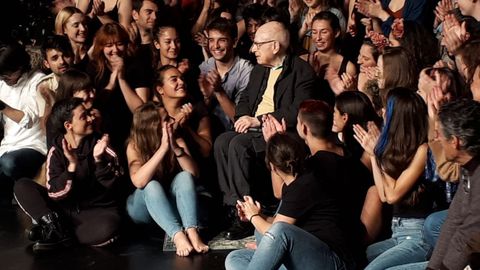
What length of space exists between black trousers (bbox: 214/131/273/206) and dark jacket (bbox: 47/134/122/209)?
0.61 meters

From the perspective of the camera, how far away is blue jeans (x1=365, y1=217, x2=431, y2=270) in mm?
4098

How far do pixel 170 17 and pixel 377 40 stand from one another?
1.68 metres

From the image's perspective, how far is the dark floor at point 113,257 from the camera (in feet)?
15.4

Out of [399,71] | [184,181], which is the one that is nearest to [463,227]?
[399,71]

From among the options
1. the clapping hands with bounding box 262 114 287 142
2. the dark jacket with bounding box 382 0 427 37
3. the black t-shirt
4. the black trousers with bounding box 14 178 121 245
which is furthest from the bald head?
the black t-shirt

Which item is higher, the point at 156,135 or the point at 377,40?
the point at 377,40

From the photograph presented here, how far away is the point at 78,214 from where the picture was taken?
5121 mm

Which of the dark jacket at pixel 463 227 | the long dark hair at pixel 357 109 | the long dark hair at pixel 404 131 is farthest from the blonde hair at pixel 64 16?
the dark jacket at pixel 463 227

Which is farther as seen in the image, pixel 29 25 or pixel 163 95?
pixel 29 25

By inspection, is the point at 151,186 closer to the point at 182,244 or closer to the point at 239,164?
the point at 182,244

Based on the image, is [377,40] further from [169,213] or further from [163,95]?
[169,213]

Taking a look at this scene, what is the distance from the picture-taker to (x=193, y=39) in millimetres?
6605

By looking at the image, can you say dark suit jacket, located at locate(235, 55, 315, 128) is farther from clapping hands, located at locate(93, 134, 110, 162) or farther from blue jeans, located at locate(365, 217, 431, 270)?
blue jeans, located at locate(365, 217, 431, 270)

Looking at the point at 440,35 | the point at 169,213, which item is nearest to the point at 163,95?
the point at 169,213
